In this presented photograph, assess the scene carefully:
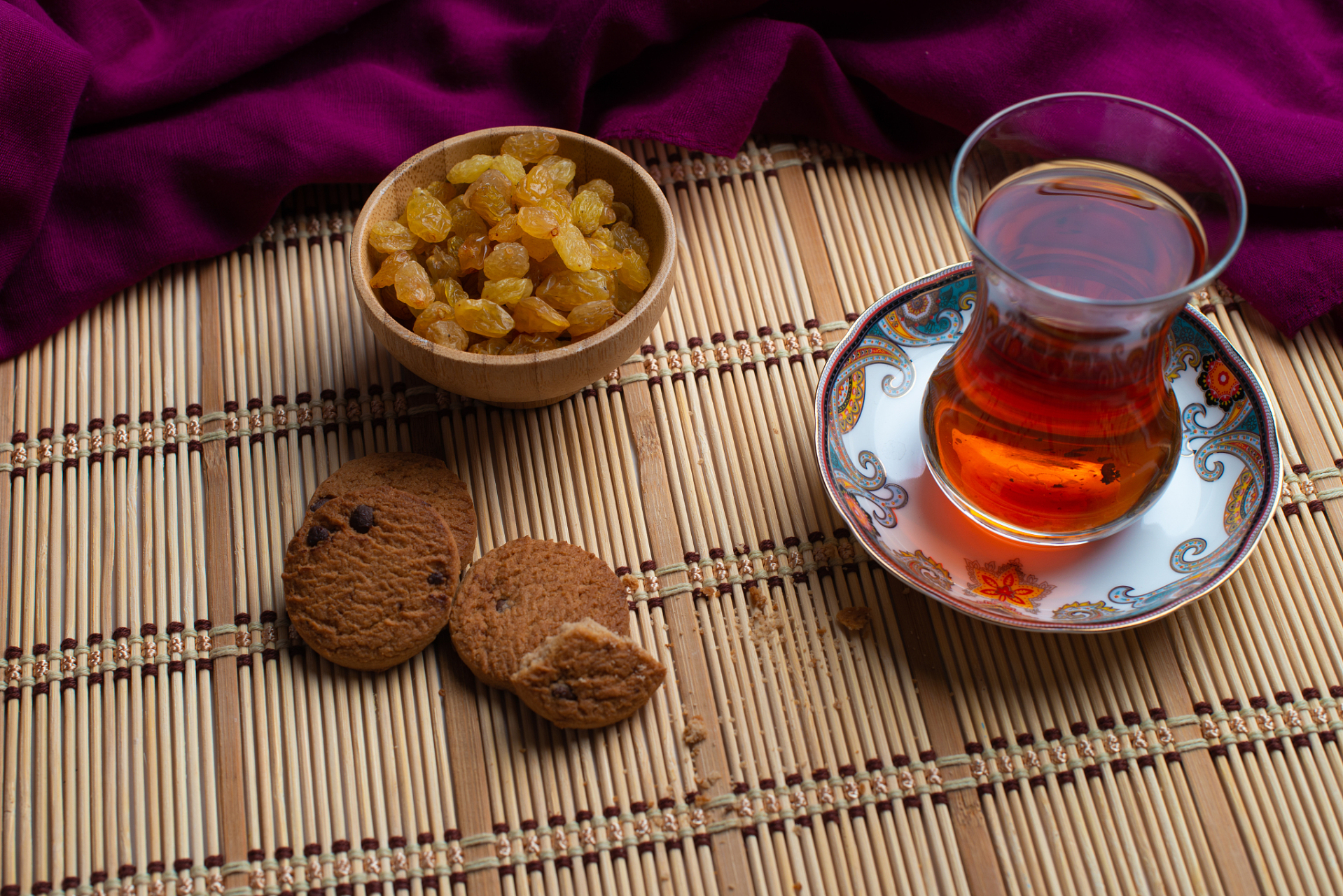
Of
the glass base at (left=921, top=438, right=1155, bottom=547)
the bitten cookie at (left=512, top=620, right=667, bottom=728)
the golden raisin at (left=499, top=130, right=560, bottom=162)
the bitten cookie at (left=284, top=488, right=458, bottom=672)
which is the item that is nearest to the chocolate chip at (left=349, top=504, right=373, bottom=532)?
the bitten cookie at (left=284, top=488, right=458, bottom=672)

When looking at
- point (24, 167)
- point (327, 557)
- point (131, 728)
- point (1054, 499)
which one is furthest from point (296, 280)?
point (1054, 499)

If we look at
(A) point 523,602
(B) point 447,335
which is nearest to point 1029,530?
(A) point 523,602

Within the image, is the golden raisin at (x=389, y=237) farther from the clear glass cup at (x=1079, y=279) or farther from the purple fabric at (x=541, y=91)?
the clear glass cup at (x=1079, y=279)

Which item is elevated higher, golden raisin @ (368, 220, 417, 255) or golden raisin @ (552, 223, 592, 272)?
golden raisin @ (368, 220, 417, 255)

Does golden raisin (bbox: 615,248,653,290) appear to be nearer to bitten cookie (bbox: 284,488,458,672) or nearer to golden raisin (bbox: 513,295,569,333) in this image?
golden raisin (bbox: 513,295,569,333)

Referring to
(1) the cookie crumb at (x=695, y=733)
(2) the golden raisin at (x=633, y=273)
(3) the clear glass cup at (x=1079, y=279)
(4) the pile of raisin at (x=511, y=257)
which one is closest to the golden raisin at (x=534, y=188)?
(4) the pile of raisin at (x=511, y=257)

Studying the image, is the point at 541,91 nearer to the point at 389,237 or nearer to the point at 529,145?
the point at 529,145

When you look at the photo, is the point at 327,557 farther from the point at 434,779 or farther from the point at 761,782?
the point at 761,782

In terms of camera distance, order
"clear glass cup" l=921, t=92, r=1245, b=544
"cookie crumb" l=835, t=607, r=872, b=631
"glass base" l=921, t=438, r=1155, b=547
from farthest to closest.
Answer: "cookie crumb" l=835, t=607, r=872, b=631 → "glass base" l=921, t=438, r=1155, b=547 → "clear glass cup" l=921, t=92, r=1245, b=544

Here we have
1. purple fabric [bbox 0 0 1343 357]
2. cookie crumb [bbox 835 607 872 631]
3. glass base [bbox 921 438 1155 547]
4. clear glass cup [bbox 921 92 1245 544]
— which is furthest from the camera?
purple fabric [bbox 0 0 1343 357]
